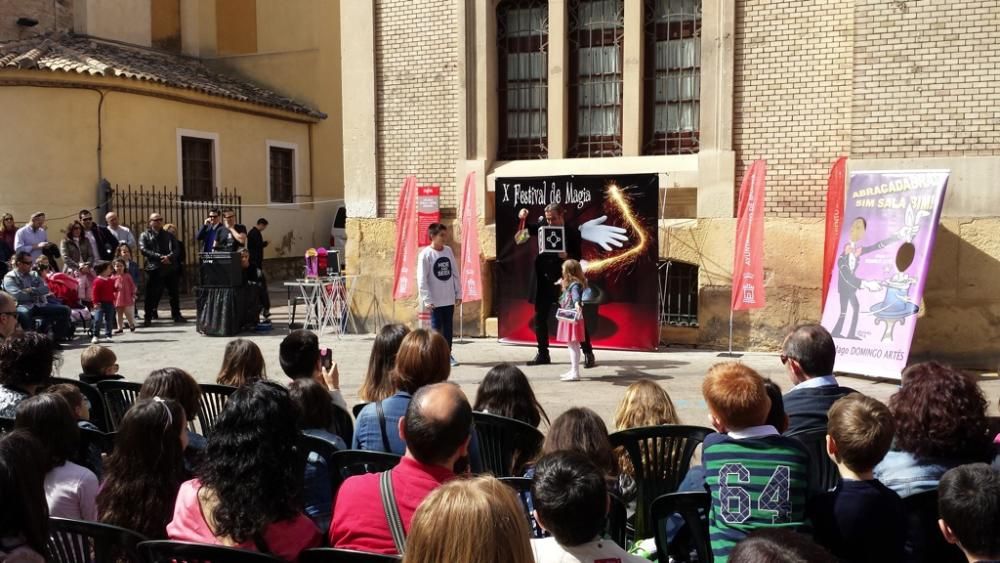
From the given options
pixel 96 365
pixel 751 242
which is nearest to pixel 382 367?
pixel 96 365

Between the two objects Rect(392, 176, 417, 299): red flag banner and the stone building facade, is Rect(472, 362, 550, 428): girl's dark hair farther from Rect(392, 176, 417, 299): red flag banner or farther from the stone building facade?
Rect(392, 176, 417, 299): red flag banner

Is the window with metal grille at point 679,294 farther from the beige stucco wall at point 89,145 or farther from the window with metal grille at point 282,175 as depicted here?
the window with metal grille at point 282,175

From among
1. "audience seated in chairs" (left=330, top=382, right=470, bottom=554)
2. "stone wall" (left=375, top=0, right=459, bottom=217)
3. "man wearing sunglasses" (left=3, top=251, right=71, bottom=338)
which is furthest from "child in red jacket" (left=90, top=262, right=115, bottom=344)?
"audience seated in chairs" (left=330, top=382, right=470, bottom=554)

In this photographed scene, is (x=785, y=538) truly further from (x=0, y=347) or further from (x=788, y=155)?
(x=788, y=155)

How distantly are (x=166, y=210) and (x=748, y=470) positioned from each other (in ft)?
61.7

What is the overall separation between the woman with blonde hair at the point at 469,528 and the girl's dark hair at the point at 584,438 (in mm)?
1500

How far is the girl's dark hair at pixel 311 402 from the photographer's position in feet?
14.1

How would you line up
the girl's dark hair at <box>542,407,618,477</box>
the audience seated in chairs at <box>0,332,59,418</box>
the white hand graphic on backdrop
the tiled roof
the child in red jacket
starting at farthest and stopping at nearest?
the tiled roof < the child in red jacket < the white hand graphic on backdrop < the audience seated in chairs at <box>0,332,59,418</box> < the girl's dark hair at <box>542,407,618,477</box>

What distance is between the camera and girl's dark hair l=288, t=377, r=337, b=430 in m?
4.29

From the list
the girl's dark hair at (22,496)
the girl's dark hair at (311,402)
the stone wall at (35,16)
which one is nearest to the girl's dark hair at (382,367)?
the girl's dark hair at (311,402)

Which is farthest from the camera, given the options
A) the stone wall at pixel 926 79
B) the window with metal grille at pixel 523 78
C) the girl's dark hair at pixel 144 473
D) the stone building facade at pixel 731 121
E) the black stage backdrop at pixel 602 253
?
the window with metal grille at pixel 523 78

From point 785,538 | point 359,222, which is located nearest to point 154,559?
point 785,538

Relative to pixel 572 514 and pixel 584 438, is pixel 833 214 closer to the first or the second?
pixel 584 438

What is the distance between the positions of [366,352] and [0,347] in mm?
7329
